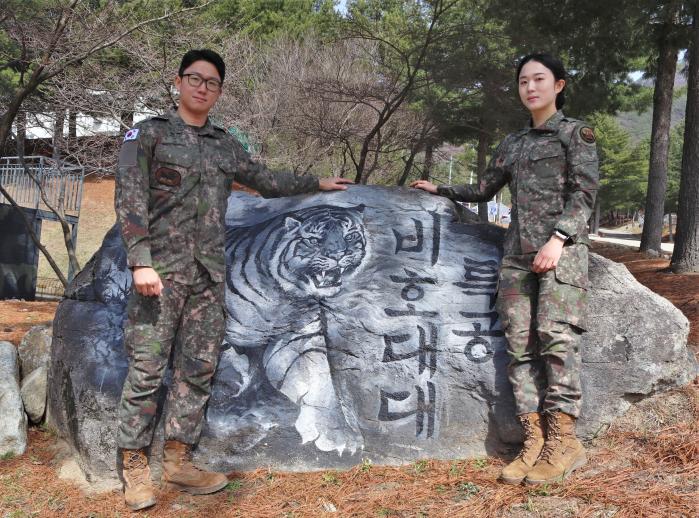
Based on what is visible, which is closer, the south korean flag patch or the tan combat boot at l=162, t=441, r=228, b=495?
the south korean flag patch

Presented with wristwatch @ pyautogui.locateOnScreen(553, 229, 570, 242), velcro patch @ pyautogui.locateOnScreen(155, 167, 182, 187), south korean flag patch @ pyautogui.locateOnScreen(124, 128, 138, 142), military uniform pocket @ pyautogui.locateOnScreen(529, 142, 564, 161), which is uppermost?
military uniform pocket @ pyautogui.locateOnScreen(529, 142, 564, 161)

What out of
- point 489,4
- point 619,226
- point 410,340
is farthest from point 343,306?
point 619,226

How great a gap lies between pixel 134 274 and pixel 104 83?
8275mm

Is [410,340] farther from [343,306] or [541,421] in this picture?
[541,421]

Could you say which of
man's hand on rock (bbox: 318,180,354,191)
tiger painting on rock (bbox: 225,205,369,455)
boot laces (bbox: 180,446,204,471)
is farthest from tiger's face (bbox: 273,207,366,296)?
boot laces (bbox: 180,446,204,471)

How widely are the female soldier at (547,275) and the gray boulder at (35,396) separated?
288 cm

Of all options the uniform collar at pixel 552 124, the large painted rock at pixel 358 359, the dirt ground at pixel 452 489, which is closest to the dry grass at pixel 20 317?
the large painted rock at pixel 358 359

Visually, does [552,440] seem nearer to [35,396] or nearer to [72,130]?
[35,396]

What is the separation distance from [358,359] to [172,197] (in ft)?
4.35

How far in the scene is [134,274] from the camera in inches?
113

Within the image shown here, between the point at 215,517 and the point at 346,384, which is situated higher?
the point at 346,384

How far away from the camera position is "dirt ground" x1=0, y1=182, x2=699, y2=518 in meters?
2.79

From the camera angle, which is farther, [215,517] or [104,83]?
[104,83]

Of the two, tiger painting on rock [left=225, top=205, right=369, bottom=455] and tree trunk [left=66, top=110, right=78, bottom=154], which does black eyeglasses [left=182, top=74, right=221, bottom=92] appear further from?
tree trunk [left=66, top=110, right=78, bottom=154]
